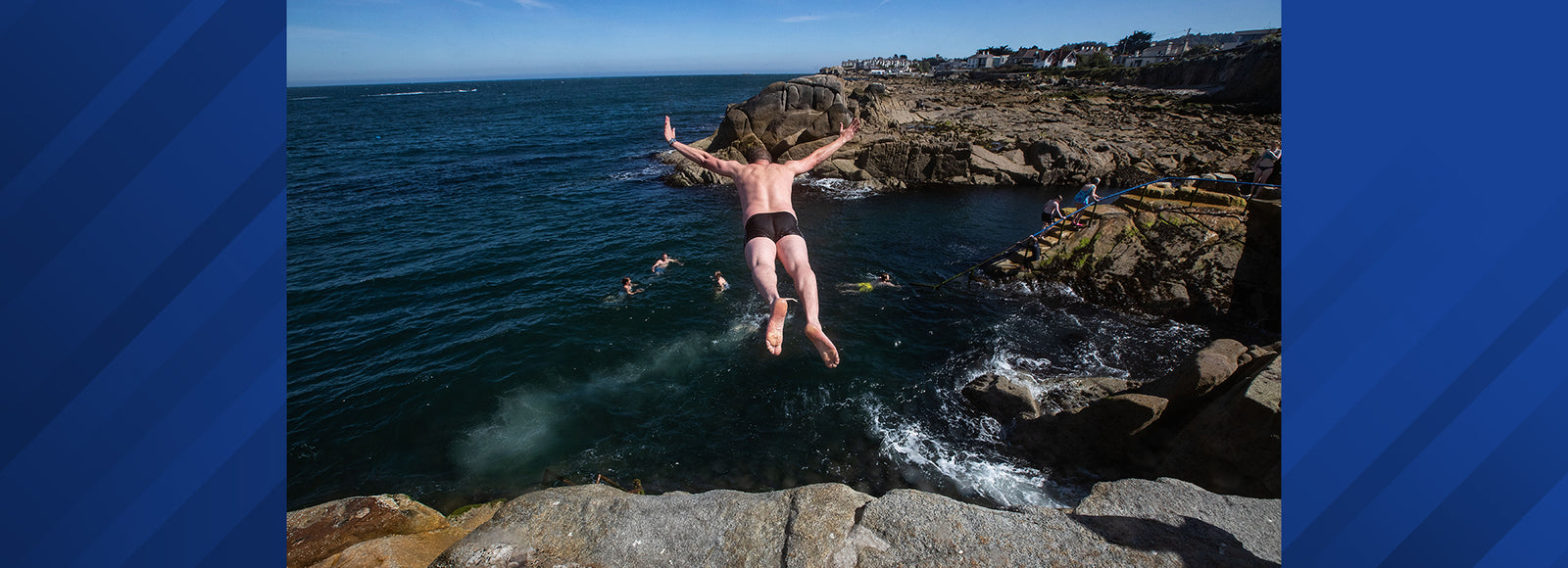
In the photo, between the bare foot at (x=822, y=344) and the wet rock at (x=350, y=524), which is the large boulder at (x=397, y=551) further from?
the bare foot at (x=822, y=344)

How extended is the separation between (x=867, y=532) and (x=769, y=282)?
2.21 m

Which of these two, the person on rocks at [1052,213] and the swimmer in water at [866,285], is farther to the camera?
the person on rocks at [1052,213]

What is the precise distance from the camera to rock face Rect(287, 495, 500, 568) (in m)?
4.82

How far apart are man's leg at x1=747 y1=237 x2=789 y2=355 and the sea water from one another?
6016mm

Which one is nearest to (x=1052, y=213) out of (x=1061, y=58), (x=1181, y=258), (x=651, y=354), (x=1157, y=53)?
(x=1181, y=258)

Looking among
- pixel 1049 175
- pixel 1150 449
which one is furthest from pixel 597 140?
pixel 1150 449

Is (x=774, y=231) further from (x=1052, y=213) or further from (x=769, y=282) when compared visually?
(x=1052, y=213)

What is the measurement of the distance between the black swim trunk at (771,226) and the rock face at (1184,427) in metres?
7.31

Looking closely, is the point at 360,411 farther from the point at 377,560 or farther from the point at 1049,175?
the point at 1049,175

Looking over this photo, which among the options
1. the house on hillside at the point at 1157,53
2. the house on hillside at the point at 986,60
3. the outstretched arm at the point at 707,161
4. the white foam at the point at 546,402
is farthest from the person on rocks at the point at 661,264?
the house on hillside at the point at 986,60

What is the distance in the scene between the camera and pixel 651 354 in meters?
14.0

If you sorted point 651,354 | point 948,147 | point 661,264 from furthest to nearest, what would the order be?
point 948,147
point 661,264
point 651,354

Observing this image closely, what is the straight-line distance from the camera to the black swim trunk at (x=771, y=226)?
550 cm

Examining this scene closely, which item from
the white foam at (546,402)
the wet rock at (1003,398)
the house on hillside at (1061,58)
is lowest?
the white foam at (546,402)
